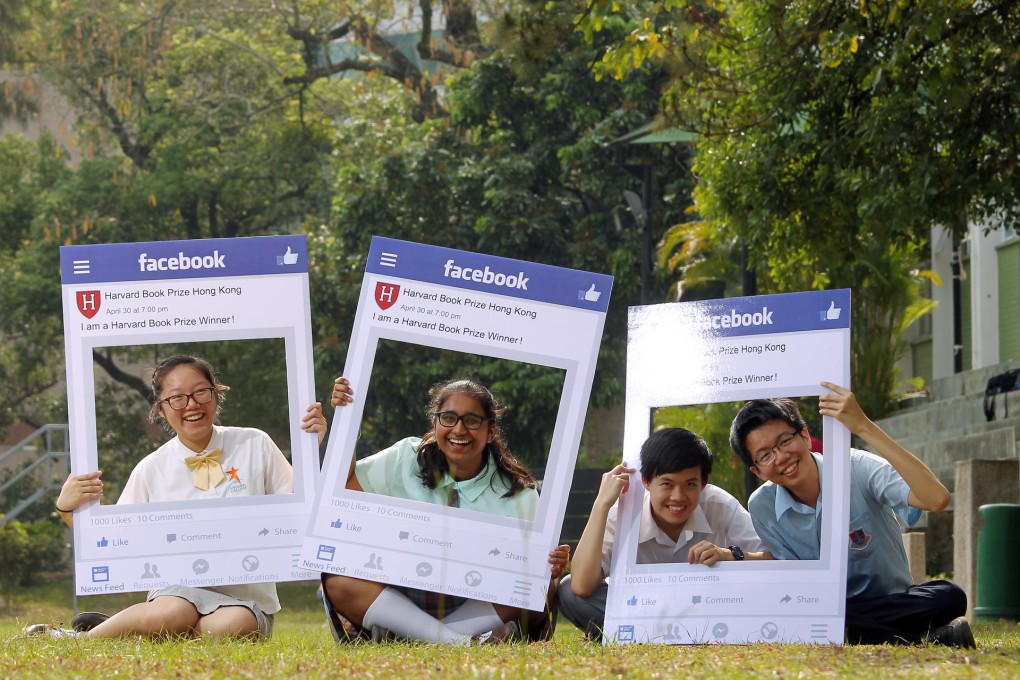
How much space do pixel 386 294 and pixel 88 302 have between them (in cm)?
142

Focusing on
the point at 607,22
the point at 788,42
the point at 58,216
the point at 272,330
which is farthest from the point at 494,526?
the point at 58,216

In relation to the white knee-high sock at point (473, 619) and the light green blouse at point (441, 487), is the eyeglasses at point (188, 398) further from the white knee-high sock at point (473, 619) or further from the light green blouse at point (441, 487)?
the white knee-high sock at point (473, 619)

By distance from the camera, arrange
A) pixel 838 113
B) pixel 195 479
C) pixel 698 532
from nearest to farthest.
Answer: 1. pixel 698 532
2. pixel 195 479
3. pixel 838 113

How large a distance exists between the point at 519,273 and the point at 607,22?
50.5ft

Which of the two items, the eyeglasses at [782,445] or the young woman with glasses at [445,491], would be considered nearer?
the eyeglasses at [782,445]

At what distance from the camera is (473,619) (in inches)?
254

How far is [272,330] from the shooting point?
682cm

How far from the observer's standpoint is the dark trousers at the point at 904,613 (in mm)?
6363

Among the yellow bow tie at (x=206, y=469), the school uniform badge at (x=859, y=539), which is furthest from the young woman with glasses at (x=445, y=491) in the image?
the school uniform badge at (x=859, y=539)

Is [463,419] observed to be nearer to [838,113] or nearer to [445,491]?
[445,491]

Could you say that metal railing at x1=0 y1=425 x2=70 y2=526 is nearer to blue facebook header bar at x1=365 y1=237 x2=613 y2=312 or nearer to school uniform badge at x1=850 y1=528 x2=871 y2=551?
blue facebook header bar at x1=365 y1=237 x2=613 y2=312

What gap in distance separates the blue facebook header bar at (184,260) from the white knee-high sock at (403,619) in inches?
61.4

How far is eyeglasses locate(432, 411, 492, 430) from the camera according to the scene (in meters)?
6.55

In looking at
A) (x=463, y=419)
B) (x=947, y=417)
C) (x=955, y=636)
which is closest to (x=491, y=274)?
(x=463, y=419)
